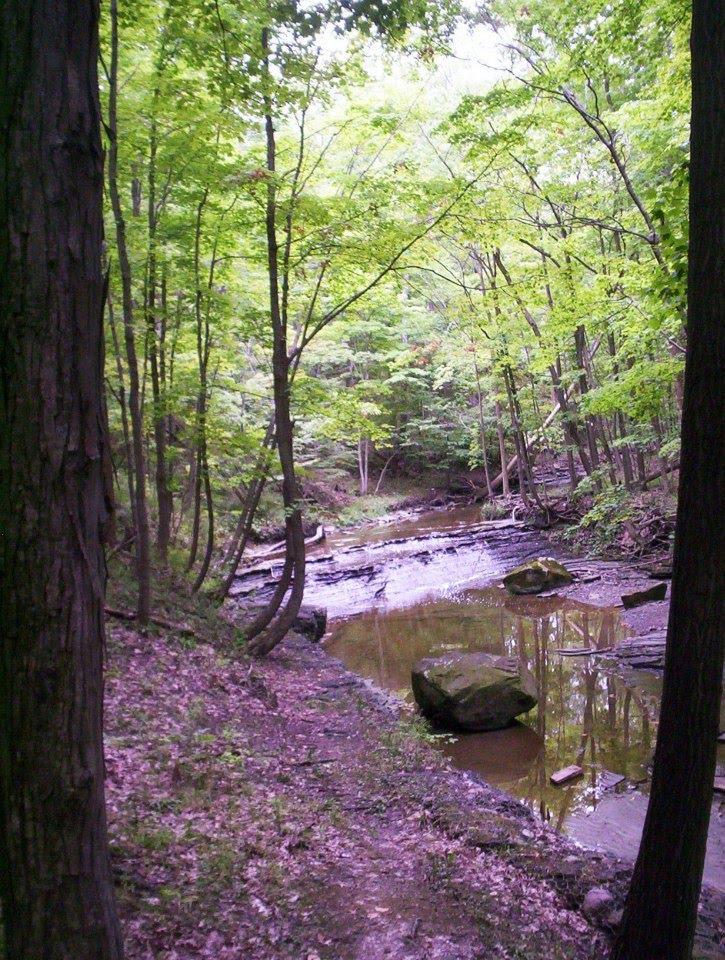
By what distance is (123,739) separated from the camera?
5.45 metres

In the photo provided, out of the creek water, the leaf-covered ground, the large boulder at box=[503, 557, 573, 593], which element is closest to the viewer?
the leaf-covered ground

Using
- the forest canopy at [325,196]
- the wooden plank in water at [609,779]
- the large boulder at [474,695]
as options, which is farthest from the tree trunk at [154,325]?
the wooden plank in water at [609,779]

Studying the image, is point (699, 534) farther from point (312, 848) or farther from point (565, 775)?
point (565, 775)

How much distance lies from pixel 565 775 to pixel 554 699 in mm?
2494

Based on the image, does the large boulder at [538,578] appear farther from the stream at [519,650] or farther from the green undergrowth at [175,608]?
the green undergrowth at [175,608]

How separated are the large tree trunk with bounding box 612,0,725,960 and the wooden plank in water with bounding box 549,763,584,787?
382 cm

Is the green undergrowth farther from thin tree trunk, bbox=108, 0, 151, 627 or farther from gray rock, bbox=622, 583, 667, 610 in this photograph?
gray rock, bbox=622, 583, 667, 610

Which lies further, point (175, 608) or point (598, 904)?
point (175, 608)

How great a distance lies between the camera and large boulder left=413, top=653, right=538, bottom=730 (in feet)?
28.0

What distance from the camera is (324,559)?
20.3 meters

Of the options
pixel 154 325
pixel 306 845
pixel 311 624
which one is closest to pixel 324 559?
pixel 311 624

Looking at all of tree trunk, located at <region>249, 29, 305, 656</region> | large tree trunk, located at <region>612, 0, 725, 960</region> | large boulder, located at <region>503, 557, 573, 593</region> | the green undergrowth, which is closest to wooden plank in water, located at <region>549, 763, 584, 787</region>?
large tree trunk, located at <region>612, 0, 725, 960</region>

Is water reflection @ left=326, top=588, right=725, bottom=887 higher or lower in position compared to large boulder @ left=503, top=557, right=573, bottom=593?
lower

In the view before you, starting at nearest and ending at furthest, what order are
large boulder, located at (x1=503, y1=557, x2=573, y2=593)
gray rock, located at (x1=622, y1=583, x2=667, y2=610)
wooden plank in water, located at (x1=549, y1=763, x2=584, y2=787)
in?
wooden plank in water, located at (x1=549, y1=763, x2=584, y2=787) → gray rock, located at (x1=622, y1=583, x2=667, y2=610) → large boulder, located at (x1=503, y1=557, x2=573, y2=593)
